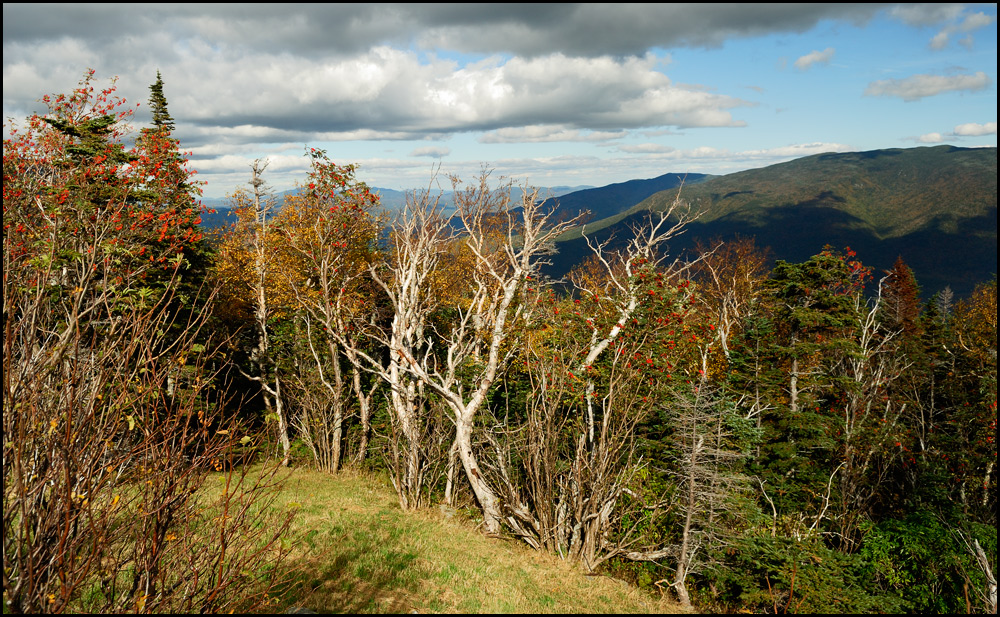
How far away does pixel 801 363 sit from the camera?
75.6 ft

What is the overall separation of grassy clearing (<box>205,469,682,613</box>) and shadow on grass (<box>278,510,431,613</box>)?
0.02m

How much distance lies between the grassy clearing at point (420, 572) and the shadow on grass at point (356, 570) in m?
0.02

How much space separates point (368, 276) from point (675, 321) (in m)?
12.4

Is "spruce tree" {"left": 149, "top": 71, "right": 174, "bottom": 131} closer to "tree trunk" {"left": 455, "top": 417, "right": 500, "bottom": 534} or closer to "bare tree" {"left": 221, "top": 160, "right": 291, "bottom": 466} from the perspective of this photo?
"bare tree" {"left": 221, "top": 160, "right": 291, "bottom": 466}

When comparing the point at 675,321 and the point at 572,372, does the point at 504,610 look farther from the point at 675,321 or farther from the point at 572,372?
the point at 675,321

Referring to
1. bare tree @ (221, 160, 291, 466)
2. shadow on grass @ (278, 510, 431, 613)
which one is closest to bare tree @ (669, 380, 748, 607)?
shadow on grass @ (278, 510, 431, 613)

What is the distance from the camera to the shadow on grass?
768 centimetres

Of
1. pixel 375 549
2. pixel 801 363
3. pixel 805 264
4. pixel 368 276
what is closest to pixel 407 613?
pixel 375 549

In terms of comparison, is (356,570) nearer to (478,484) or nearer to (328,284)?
(478,484)

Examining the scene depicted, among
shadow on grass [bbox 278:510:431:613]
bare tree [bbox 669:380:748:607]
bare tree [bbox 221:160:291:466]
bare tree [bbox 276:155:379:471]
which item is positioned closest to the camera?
shadow on grass [bbox 278:510:431:613]

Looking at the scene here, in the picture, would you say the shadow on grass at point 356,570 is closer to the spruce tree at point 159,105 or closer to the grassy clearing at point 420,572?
the grassy clearing at point 420,572

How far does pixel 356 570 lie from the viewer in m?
8.96

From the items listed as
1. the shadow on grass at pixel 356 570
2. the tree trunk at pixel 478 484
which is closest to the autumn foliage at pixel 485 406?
the tree trunk at pixel 478 484

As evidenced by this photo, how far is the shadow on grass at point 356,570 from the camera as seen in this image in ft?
25.2
